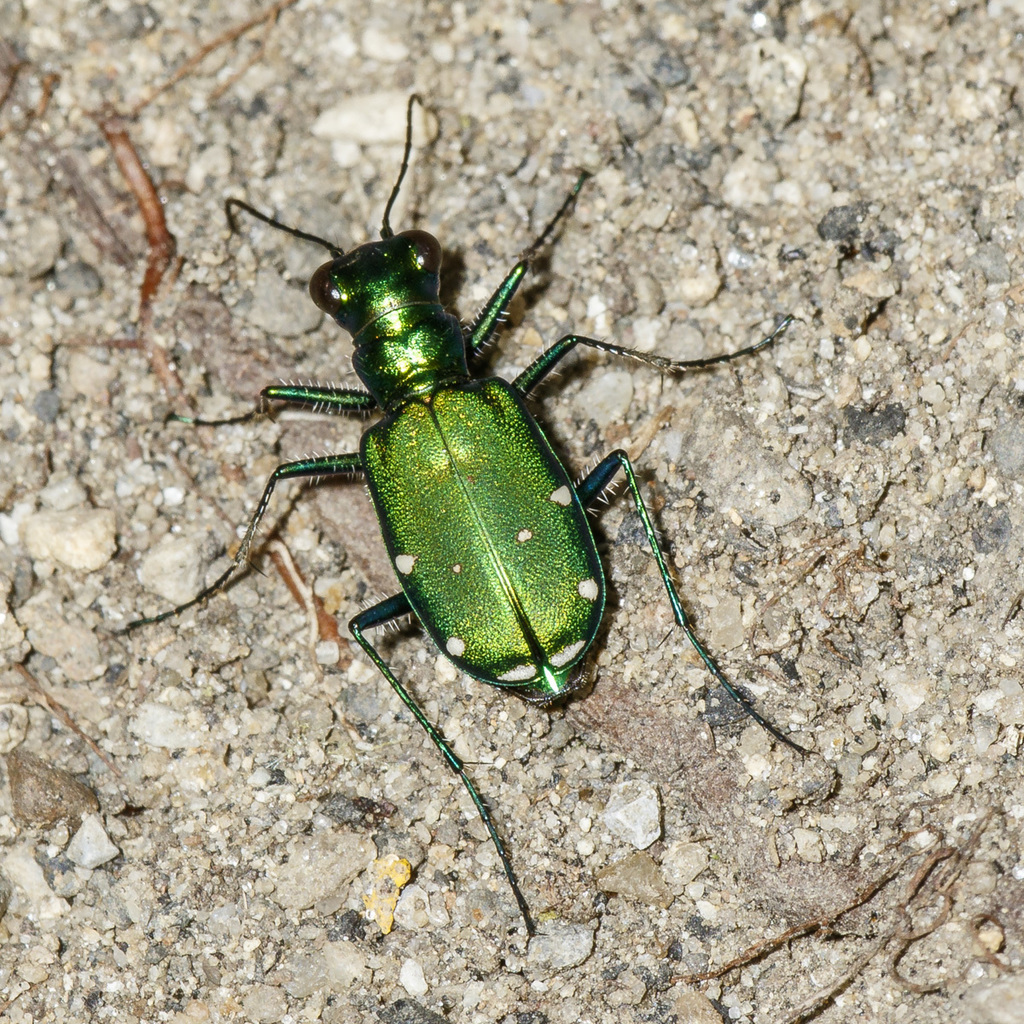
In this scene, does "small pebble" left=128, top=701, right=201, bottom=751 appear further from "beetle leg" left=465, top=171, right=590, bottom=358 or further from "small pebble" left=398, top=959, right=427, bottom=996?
"beetle leg" left=465, top=171, right=590, bottom=358

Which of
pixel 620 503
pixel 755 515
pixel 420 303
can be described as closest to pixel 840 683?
pixel 755 515

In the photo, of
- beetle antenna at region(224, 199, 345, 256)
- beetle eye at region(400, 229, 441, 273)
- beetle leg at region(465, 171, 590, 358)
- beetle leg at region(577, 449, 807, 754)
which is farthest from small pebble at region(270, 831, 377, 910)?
beetle antenna at region(224, 199, 345, 256)

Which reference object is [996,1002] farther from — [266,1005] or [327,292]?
[327,292]

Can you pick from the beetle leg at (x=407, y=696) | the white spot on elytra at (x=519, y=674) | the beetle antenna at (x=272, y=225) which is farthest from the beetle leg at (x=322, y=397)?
the white spot on elytra at (x=519, y=674)

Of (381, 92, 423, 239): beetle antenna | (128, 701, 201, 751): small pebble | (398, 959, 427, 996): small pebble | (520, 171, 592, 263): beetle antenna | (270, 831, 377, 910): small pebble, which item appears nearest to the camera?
(398, 959, 427, 996): small pebble

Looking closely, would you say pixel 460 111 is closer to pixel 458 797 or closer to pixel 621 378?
pixel 621 378
